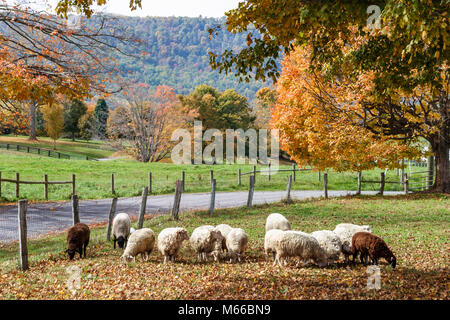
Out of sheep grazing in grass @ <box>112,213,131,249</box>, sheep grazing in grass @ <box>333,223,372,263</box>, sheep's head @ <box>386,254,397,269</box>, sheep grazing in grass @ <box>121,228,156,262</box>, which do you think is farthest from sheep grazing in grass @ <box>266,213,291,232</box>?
sheep grazing in grass @ <box>112,213,131,249</box>

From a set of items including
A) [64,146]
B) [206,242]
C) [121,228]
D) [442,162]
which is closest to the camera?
[206,242]

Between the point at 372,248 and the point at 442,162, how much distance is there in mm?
16376

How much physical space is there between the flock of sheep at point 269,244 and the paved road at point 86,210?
537cm

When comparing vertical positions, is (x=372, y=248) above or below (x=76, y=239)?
above

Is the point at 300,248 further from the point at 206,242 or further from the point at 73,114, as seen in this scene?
the point at 73,114

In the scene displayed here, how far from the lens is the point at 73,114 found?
72438 mm

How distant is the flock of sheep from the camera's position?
8.41 m

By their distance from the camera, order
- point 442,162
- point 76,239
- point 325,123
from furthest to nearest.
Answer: point 442,162 → point 325,123 → point 76,239

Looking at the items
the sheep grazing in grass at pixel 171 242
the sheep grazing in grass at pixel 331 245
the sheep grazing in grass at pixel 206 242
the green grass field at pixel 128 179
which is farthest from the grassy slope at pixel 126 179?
the sheep grazing in grass at pixel 331 245

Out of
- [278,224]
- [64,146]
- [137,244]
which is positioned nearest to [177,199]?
[278,224]

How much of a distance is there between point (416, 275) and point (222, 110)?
51591mm

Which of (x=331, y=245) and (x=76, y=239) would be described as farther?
(x=76, y=239)

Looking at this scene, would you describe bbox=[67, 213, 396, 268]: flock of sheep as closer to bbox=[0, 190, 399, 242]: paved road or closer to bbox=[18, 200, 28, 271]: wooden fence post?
bbox=[18, 200, 28, 271]: wooden fence post
